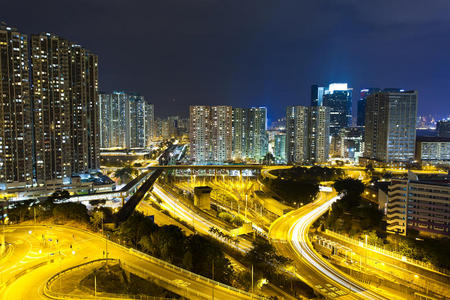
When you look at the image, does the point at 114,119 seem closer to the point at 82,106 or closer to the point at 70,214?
the point at 82,106

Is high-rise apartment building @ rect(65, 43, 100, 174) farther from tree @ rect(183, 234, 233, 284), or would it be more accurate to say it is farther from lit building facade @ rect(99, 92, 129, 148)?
lit building facade @ rect(99, 92, 129, 148)

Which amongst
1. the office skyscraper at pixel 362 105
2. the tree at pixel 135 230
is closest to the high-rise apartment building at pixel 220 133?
the tree at pixel 135 230

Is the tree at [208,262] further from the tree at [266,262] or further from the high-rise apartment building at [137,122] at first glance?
the high-rise apartment building at [137,122]

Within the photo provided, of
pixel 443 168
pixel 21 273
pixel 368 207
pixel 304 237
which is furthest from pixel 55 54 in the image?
pixel 443 168

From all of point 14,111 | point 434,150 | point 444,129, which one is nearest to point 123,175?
point 14,111

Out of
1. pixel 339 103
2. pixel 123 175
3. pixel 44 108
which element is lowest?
pixel 123 175

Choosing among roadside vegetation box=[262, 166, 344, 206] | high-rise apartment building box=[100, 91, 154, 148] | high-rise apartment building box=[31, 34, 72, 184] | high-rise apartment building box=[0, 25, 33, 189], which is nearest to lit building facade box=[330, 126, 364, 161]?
roadside vegetation box=[262, 166, 344, 206]

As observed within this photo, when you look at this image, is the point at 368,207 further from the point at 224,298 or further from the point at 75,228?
the point at 75,228
